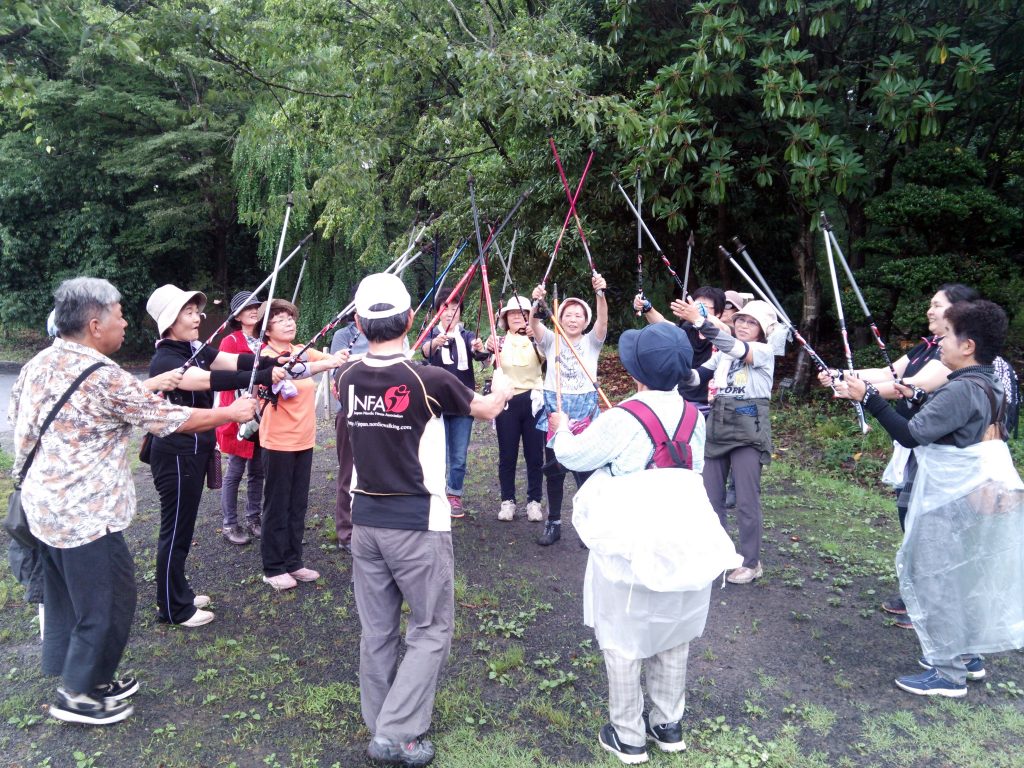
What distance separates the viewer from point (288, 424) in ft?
14.7

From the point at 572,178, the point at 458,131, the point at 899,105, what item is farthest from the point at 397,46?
the point at 899,105

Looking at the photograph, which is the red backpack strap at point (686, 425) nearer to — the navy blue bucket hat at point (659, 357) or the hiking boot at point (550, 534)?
the navy blue bucket hat at point (659, 357)

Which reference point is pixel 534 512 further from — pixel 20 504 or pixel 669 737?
pixel 20 504

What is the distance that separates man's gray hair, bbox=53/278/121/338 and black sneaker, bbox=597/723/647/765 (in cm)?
279

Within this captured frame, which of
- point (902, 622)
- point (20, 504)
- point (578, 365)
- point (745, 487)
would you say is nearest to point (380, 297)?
point (20, 504)

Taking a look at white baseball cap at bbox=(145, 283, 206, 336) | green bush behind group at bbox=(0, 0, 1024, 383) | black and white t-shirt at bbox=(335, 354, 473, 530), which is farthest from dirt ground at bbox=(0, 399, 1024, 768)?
green bush behind group at bbox=(0, 0, 1024, 383)

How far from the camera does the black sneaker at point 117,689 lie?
3180 millimetres

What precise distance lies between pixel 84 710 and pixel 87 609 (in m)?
0.50

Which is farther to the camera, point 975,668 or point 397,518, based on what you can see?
point 975,668

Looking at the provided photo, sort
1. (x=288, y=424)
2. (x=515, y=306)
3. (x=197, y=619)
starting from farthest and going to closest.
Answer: (x=515, y=306)
(x=288, y=424)
(x=197, y=619)

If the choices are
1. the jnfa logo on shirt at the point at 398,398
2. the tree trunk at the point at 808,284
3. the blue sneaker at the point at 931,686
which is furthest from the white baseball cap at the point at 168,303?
the tree trunk at the point at 808,284

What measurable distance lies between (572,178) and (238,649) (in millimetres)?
6489

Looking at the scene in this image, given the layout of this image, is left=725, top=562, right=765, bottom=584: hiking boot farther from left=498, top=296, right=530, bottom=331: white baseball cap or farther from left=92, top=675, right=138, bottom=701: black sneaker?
left=92, top=675, right=138, bottom=701: black sneaker

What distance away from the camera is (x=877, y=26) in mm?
8070
